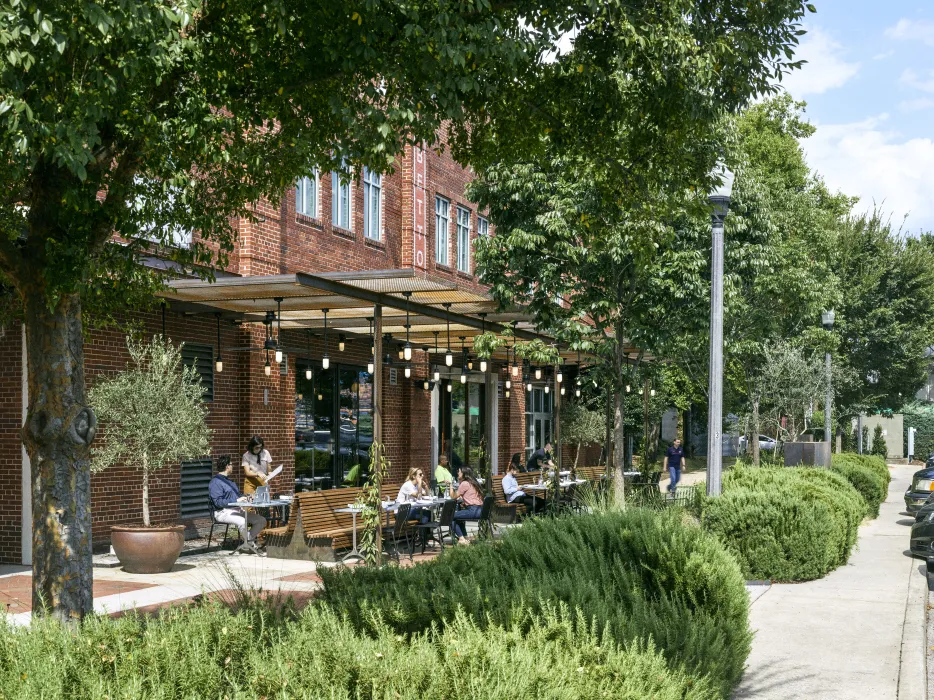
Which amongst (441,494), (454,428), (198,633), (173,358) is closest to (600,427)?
(454,428)

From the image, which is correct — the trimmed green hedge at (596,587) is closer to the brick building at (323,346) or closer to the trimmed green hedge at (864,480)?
the brick building at (323,346)

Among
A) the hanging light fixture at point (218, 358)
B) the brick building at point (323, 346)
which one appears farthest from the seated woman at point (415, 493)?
the hanging light fixture at point (218, 358)

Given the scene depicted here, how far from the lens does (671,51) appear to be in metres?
7.92

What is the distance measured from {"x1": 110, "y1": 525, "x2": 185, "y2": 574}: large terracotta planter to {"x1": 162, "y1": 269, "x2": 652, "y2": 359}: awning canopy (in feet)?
10.2

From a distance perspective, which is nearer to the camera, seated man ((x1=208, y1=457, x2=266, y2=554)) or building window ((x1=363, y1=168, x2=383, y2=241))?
seated man ((x1=208, y1=457, x2=266, y2=554))

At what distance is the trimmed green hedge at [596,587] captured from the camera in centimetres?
578

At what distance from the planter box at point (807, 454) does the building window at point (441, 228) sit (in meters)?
9.50

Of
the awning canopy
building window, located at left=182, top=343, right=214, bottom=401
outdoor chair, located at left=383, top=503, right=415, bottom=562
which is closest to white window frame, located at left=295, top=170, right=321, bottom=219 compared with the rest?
the awning canopy

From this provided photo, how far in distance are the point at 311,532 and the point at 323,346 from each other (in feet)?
23.5

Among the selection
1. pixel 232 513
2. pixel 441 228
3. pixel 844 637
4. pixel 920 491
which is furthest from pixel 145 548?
pixel 920 491

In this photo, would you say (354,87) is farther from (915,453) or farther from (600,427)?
(915,453)

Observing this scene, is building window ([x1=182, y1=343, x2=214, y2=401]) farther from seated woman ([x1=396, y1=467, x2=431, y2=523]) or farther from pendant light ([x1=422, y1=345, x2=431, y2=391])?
pendant light ([x1=422, y1=345, x2=431, y2=391])

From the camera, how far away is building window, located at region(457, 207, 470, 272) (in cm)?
2783

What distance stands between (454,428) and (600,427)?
649 cm
